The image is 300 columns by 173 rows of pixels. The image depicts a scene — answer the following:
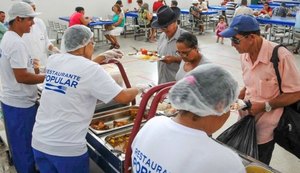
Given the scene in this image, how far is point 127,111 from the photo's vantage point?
2.61 meters

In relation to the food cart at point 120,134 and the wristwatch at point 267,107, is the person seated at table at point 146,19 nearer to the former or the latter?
the food cart at point 120,134

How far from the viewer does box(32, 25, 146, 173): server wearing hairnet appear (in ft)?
5.86

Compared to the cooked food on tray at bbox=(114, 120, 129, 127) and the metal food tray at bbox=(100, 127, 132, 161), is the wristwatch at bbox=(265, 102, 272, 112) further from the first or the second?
the cooked food on tray at bbox=(114, 120, 129, 127)

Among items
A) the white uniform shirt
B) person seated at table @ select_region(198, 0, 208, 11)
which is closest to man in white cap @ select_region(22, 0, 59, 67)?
the white uniform shirt

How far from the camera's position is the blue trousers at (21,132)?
2.64 m

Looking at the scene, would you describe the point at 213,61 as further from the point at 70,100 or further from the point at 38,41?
the point at 70,100

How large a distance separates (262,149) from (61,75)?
1.39 m

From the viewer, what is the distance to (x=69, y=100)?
71.4 inches

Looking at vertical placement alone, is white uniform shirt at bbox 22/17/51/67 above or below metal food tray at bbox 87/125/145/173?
above

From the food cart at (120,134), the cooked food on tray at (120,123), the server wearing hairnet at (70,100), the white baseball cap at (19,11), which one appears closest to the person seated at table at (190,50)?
the food cart at (120,134)

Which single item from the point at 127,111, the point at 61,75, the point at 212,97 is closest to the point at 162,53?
the point at 127,111

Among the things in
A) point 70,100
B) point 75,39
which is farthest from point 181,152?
point 75,39

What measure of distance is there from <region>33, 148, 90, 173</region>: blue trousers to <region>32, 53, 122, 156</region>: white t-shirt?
35 mm

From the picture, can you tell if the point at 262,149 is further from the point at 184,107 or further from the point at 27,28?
the point at 27,28
